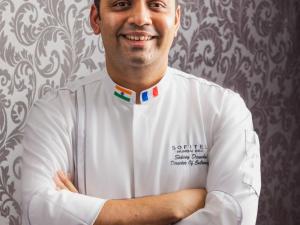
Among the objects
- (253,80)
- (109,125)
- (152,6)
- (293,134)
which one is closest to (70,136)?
(109,125)

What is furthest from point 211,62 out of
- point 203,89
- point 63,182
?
point 63,182

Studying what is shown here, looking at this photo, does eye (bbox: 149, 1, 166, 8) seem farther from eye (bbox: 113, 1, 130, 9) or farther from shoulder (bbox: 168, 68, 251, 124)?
shoulder (bbox: 168, 68, 251, 124)

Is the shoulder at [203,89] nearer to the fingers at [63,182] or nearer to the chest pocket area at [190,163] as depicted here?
the chest pocket area at [190,163]

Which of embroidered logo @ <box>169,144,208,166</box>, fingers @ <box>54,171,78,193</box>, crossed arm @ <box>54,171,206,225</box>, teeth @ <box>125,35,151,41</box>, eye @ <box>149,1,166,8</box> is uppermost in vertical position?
eye @ <box>149,1,166,8</box>

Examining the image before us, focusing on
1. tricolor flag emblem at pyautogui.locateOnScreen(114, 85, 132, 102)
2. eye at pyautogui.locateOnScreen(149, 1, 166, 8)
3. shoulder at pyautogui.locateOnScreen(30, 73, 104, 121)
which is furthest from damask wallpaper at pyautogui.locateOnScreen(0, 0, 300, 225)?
eye at pyautogui.locateOnScreen(149, 1, 166, 8)

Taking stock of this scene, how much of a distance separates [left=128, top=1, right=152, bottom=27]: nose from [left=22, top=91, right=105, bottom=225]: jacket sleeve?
11.6 inches

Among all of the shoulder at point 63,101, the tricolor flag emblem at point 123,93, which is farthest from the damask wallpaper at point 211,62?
the tricolor flag emblem at point 123,93

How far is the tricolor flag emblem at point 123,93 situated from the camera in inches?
56.7

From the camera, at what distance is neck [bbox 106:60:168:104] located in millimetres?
1400

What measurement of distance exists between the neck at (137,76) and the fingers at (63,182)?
27 cm

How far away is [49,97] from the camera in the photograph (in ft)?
4.87

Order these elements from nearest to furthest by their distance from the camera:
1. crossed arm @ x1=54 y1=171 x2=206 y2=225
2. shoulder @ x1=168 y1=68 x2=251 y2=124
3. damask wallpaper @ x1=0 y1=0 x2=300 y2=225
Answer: crossed arm @ x1=54 y1=171 x2=206 y2=225
shoulder @ x1=168 y1=68 x2=251 y2=124
damask wallpaper @ x1=0 y1=0 x2=300 y2=225

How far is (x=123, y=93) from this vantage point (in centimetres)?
144

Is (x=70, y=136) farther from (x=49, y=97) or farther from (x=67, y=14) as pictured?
(x=67, y=14)
